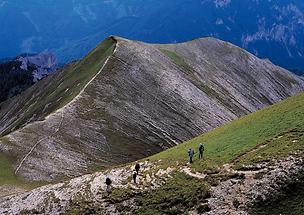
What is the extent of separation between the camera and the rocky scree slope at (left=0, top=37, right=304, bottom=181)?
8619 centimetres

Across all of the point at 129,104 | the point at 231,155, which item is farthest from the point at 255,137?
the point at 129,104

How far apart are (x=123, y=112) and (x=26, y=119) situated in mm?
31286

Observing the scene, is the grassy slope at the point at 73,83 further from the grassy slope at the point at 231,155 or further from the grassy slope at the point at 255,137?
the grassy slope at the point at 231,155

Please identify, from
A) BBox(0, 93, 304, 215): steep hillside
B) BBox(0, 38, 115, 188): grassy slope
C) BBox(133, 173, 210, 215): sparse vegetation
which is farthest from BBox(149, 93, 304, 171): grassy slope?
BBox(0, 38, 115, 188): grassy slope

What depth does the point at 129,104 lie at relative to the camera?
371ft

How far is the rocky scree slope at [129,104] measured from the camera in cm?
8619

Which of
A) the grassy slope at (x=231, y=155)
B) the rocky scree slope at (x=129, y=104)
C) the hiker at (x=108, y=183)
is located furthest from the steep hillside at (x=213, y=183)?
the rocky scree slope at (x=129, y=104)

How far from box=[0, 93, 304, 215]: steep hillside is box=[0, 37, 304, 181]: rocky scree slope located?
18.2 meters

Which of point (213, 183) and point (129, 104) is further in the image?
Answer: point (129, 104)

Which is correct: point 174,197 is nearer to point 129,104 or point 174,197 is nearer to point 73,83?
point 129,104

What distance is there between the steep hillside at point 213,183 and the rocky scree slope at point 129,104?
18.2 meters

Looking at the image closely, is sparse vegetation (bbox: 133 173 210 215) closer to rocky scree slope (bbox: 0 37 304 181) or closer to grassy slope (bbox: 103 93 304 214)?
grassy slope (bbox: 103 93 304 214)

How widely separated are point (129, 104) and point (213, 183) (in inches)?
2492

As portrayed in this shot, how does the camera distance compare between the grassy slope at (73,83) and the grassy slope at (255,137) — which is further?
the grassy slope at (73,83)
